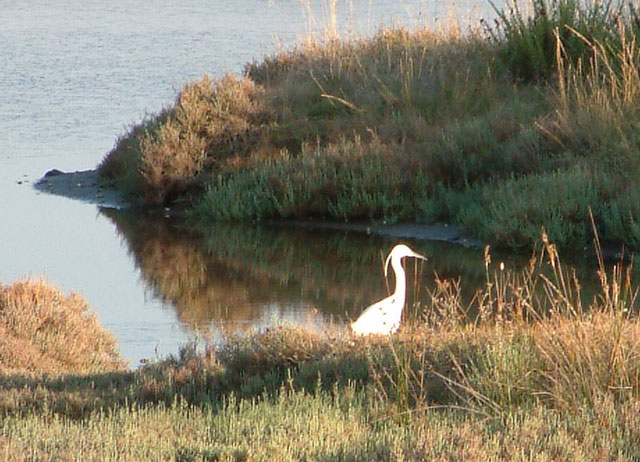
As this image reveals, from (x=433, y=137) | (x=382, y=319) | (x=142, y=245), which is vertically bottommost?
(x=142, y=245)

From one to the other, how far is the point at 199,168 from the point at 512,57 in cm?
445

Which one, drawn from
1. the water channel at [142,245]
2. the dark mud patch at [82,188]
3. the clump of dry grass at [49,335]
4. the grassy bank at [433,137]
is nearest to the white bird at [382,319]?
the water channel at [142,245]

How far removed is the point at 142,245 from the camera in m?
14.1

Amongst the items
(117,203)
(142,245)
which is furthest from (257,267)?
(117,203)

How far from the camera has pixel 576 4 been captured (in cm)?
1590

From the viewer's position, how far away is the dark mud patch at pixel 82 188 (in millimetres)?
16141

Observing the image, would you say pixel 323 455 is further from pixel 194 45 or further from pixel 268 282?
pixel 194 45

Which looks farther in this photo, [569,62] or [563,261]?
[569,62]

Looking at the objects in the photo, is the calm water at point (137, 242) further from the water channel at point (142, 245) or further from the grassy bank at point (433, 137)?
the grassy bank at point (433, 137)

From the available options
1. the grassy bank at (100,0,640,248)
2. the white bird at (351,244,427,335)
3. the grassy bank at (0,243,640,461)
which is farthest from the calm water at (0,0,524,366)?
the grassy bank at (0,243,640,461)

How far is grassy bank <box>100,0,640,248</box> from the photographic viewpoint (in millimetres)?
13234

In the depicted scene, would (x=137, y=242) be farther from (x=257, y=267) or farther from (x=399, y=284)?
(x=399, y=284)

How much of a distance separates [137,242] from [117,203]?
195 centimetres

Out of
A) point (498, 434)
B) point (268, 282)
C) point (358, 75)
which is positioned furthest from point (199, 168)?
point (498, 434)
